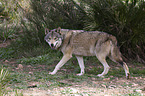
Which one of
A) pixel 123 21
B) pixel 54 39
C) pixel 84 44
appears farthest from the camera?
pixel 123 21

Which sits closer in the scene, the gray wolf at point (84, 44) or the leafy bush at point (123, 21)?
the gray wolf at point (84, 44)

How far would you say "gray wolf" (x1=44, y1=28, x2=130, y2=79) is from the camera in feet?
19.5

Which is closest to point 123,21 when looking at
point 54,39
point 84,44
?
point 84,44

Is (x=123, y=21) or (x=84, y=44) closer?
(x=84, y=44)

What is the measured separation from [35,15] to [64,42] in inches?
177

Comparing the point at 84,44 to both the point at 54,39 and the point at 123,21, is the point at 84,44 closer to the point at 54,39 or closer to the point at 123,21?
the point at 54,39

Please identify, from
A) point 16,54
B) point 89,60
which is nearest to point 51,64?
point 89,60

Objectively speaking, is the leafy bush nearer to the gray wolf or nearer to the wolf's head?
the gray wolf

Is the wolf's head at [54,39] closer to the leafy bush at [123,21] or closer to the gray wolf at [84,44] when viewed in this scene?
the gray wolf at [84,44]

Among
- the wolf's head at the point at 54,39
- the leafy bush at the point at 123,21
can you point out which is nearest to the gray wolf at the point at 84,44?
the wolf's head at the point at 54,39

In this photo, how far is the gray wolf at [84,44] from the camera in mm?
5949

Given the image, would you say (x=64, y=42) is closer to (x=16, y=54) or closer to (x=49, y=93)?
(x=49, y=93)

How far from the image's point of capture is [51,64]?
8031mm

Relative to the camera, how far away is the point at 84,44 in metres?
6.28
